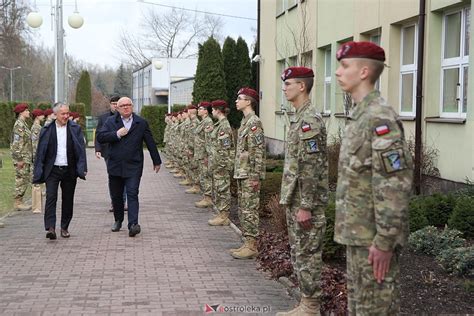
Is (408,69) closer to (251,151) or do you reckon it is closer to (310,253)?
(251,151)

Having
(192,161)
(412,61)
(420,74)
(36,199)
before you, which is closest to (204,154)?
(192,161)

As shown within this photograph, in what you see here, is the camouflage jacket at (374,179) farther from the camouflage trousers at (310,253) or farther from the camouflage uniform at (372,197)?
the camouflage trousers at (310,253)

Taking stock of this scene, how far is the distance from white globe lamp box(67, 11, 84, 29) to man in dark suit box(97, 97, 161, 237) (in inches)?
427

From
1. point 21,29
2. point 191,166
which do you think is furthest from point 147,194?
point 21,29

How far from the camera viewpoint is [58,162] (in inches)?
350

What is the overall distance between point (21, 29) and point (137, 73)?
26665 millimetres

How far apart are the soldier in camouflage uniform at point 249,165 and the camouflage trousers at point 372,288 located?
A: 3835 mm

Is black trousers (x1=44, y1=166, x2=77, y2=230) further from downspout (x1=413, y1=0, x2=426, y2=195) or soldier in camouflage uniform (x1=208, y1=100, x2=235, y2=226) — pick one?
downspout (x1=413, y1=0, x2=426, y2=195)

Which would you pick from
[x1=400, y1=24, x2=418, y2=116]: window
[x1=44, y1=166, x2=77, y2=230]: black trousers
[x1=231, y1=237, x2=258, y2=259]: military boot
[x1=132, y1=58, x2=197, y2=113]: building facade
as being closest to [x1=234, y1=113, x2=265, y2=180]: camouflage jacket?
[x1=231, y1=237, x2=258, y2=259]: military boot

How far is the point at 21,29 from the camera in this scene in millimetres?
49094

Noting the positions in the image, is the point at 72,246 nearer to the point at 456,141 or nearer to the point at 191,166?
the point at 456,141

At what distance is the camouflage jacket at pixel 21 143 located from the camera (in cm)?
1166

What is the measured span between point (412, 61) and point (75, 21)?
442 inches

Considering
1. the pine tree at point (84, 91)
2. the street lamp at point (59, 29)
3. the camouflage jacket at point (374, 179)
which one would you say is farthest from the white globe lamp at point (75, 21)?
the pine tree at point (84, 91)
